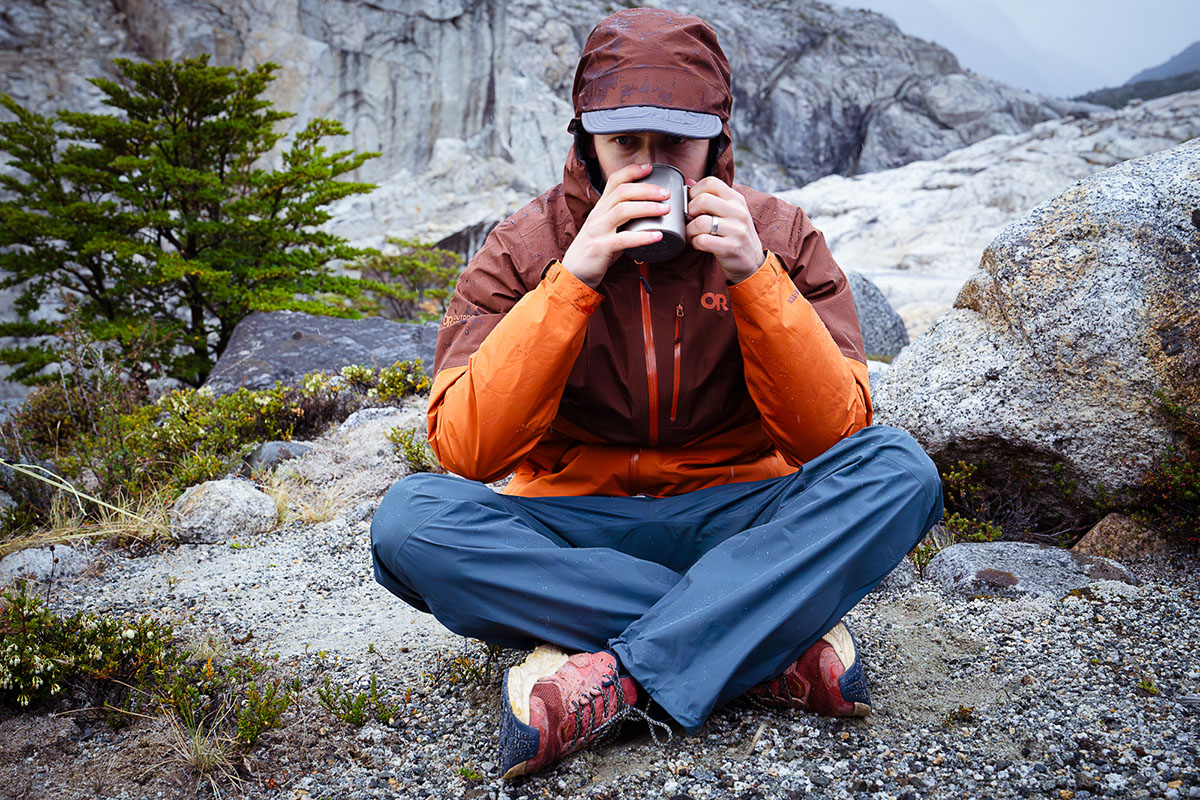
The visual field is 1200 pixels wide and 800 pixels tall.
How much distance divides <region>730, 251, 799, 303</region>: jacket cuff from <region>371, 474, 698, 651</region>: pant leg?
0.81 m

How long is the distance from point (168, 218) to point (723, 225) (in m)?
8.48

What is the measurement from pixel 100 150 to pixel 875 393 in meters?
9.30

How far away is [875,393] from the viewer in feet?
13.1

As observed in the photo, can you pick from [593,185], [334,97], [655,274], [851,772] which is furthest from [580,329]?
[334,97]

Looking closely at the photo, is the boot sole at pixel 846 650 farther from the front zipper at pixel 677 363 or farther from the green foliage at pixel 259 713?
the green foliage at pixel 259 713

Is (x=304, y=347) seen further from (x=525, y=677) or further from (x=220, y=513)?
(x=525, y=677)

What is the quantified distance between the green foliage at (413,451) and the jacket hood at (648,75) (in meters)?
2.79

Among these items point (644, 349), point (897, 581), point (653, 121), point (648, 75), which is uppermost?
point (648, 75)

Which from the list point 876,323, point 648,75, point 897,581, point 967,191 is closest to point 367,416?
point 897,581

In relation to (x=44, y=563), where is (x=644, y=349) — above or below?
above

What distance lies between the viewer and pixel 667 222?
1986mm

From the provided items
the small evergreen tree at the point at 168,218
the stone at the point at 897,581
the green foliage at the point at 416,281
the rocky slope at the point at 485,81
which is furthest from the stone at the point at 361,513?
the rocky slope at the point at 485,81

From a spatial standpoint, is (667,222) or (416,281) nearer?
(667,222)

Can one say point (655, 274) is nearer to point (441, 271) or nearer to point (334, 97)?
point (441, 271)
